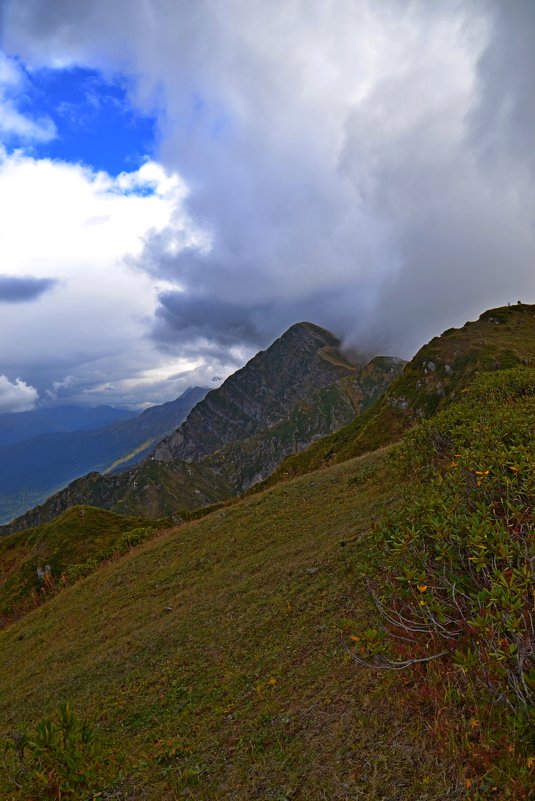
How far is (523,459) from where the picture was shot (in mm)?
8672

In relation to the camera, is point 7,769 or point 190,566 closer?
point 7,769

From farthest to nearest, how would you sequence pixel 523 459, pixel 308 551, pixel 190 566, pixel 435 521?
pixel 190 566 → pixel 308 551 → pixel 523 459 → pixel 435 521

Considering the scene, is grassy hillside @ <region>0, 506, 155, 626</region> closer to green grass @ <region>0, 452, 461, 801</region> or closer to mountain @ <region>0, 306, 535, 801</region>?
green grass @ <region>0, 452, 461, 801</region>

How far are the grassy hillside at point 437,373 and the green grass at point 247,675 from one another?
187 feet

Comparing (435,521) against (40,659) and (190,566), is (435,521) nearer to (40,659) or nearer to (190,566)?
(190,566)

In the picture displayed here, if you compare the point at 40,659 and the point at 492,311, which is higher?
the point at 492,311

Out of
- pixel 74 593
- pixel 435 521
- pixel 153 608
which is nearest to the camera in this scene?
pixel 435 521

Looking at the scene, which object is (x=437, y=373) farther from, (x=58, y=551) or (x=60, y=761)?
(x=60, y=761)

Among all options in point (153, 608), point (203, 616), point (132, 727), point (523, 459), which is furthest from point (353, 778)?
point (153, 608)

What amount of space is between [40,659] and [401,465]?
16.6m

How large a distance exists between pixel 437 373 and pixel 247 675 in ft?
295

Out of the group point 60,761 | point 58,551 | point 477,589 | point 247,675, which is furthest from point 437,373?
point 60,761

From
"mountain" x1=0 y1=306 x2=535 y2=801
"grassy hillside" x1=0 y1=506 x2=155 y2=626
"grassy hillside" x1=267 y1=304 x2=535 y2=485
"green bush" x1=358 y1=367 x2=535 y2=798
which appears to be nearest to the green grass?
"mountain" x1=0 y1=306 x2=535 y2=801

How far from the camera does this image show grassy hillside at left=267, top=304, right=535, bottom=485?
79188 millimetres
